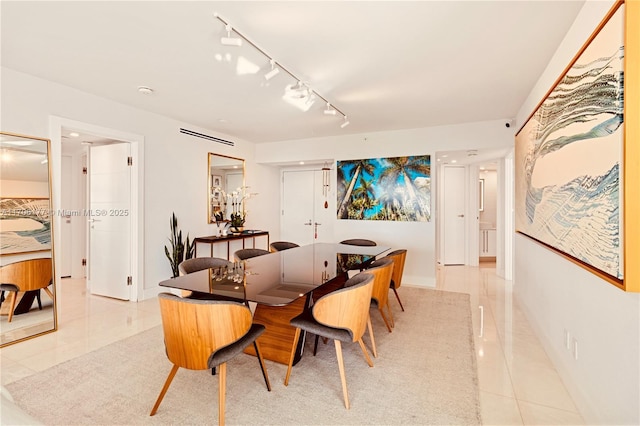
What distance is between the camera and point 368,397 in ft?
6.86

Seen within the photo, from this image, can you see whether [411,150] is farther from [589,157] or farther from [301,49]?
[589,157]

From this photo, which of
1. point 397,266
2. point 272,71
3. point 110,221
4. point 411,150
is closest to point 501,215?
point 411,150

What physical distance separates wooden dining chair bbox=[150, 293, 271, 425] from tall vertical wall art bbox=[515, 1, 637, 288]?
193cm

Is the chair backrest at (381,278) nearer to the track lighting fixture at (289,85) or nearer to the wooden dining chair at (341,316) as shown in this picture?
the wooden dining chair at (341,316)

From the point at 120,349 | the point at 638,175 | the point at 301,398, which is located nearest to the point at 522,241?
the point at 638,175

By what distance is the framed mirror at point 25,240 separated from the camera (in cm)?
291

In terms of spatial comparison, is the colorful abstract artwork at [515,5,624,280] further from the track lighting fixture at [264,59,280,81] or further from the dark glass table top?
the track lighting fixture at [264,59,280,81]

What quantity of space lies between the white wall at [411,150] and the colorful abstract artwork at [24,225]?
4031 millimetres

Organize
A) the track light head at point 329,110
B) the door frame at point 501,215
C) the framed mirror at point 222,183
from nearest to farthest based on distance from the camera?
the track light head at point 329,110
the framed mirror at point 222,183
the door frame at point 501,215

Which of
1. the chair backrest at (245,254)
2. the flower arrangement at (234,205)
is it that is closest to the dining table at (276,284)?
the chair backrest at (245,254)

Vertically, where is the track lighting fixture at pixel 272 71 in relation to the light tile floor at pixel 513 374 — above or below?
above

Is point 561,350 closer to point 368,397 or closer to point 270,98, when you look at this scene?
point 368,397

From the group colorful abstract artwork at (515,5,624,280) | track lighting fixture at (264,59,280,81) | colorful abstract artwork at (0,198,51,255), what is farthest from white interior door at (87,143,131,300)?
colorful abstract artwork at (515,5,624,280)

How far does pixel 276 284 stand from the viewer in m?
2.24
